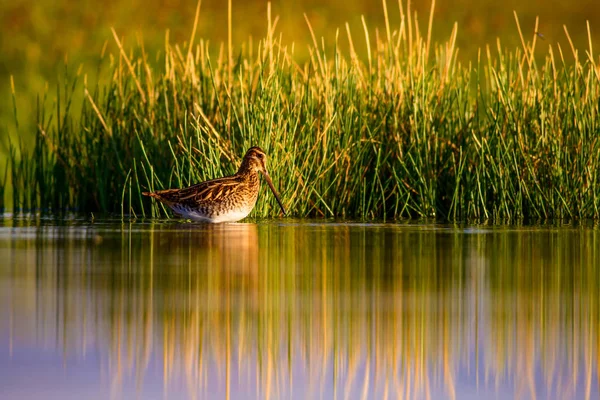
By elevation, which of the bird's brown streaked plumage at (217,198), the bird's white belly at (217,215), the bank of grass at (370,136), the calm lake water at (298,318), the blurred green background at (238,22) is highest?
the blurred green background at (238,22)

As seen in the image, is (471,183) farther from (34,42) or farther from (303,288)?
(34,42)

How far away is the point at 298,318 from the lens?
18.9 feet

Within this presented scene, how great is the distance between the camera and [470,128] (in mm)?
12445

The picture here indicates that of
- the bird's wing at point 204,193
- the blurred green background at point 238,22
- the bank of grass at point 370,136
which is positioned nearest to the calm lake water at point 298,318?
the bird's wing at point 204,193

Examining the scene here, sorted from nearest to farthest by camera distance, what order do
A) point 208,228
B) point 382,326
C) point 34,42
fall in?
point 382,326 < point 208,228 < point 34,42

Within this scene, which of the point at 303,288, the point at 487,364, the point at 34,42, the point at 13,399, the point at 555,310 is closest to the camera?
the point at 13,399

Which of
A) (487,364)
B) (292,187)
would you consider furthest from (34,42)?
(487,364)

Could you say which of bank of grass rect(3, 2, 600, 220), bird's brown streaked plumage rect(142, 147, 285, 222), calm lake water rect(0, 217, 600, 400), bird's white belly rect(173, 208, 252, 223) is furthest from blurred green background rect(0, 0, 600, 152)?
calm lake water rect(0, 217, 600, 400)

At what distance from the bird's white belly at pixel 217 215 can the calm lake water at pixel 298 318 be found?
1175 millimetres

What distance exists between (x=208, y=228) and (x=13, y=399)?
6371 millimetres

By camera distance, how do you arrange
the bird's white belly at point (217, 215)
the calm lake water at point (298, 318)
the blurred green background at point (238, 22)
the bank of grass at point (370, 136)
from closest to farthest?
the calm lake water at point (298, 318) < the bird's white belly at point (217, 215) < the bank of grass at point (370, 136) < the blurred green background at point (238, 22)

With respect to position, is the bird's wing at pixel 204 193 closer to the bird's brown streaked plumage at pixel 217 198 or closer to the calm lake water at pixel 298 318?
the bird's brown streaked plumage at pixel 217 198

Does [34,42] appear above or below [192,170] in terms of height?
above

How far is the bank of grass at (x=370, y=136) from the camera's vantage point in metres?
12.1
